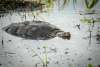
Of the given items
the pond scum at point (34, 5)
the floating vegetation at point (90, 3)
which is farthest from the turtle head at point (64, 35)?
the floating vegetation at point (90, 3)

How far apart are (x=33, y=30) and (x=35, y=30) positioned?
2cm

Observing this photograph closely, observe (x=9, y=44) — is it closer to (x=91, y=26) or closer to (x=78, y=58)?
(x=78, y=58)

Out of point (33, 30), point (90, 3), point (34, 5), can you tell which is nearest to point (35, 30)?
point (33, 30)

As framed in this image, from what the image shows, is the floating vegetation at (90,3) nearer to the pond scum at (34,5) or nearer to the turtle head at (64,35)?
the pond scum at (34,5)

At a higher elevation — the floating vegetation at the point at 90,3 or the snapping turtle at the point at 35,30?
the floating vegetation at the point at 90,3

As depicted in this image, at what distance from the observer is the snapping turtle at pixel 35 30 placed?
78.4 inches

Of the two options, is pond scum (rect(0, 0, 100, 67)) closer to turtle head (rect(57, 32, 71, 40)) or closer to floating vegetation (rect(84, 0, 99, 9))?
floating vegetation (rect(84, 0, 99, 9))

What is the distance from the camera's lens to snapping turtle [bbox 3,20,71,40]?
6.53 feet

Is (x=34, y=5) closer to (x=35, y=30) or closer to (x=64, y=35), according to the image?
(x=35, y=30)

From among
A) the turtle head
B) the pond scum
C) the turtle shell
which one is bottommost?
the turtle head

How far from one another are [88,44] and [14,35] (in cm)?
74

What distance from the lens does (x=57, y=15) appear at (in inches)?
77.9

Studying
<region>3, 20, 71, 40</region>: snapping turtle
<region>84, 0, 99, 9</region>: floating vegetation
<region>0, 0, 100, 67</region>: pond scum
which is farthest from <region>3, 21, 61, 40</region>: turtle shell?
<region>84, 0, 99, 9</region>: floating vegetation

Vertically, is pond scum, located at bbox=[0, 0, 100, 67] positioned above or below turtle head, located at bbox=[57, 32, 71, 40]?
above
